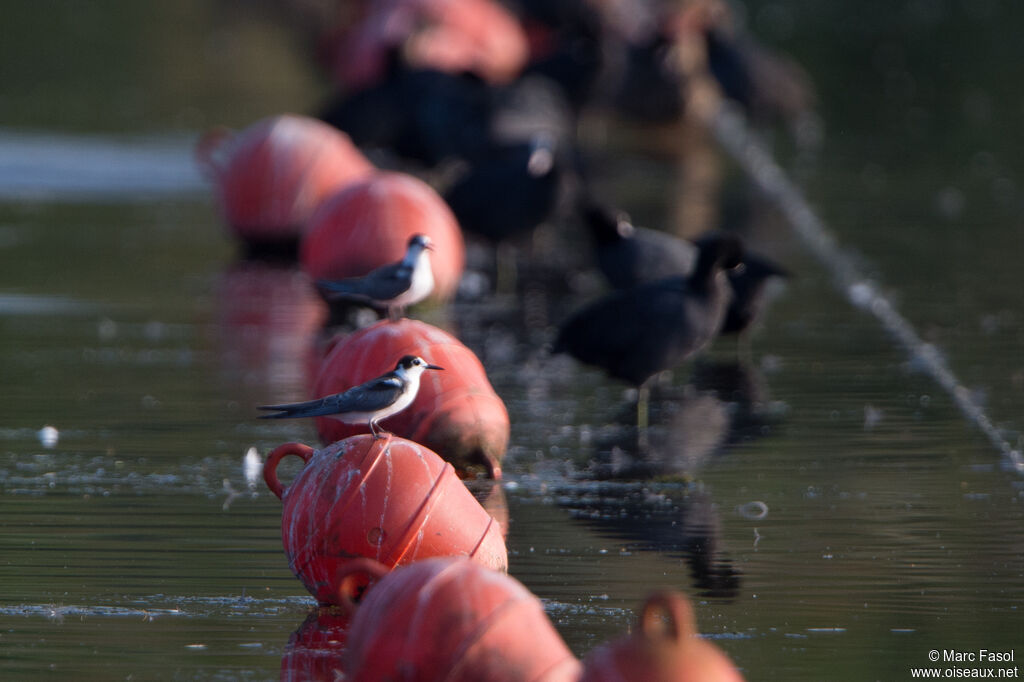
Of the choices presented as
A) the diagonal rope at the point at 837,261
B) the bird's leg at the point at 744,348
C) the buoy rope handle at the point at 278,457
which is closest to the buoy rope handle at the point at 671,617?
the buoy rope handle at the point at 278,457

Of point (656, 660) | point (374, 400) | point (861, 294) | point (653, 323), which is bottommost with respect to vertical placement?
point (861, 294)

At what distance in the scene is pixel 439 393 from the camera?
9094 mm

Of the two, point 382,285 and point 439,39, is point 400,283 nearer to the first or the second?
point 382,285

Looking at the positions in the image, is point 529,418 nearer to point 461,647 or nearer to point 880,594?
point 880,594

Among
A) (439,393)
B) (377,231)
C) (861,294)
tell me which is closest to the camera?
(439,393)

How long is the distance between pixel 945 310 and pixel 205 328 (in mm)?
5099

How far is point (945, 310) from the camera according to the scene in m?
14.0

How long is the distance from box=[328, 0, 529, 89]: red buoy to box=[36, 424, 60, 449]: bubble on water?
1315cm

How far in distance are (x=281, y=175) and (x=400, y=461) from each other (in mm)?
9442

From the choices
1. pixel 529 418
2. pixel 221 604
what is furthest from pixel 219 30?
pixel 221 604

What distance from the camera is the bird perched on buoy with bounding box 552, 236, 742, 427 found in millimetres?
10648

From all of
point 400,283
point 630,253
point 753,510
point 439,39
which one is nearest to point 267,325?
point 630,253

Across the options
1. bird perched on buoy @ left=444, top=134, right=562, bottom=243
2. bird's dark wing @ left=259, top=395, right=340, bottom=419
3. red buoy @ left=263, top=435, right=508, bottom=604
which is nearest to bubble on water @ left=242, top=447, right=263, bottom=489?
bird's dark wing @ left=259, top=395, right=340, bottom=419

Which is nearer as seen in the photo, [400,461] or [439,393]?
[400,461]
